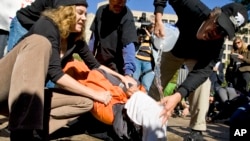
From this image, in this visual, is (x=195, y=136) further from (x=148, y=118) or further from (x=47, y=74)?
(x=47, y=74)

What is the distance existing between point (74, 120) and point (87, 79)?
325mm

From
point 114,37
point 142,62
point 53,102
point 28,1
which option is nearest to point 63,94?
point 53,102

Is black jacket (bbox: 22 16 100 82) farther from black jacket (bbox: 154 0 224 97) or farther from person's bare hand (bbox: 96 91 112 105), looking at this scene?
black jacket (bbox: 154 0 224 97)

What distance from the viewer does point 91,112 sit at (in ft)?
9.64

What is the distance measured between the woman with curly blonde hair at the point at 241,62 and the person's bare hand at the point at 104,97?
4688 millimetres

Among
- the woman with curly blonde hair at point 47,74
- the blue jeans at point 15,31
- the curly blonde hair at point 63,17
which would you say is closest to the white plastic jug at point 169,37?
the woman with curly blonde hair at point 47,74

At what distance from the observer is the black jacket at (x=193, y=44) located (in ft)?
9.66

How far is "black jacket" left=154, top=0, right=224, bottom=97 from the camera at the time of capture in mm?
2945

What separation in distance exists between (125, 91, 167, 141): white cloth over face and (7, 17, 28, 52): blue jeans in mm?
1279

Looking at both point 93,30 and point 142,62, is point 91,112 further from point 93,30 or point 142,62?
point 142,62

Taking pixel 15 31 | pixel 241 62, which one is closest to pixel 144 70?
pixel 15 31

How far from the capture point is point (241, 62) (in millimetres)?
7219

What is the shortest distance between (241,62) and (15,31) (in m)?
4.86

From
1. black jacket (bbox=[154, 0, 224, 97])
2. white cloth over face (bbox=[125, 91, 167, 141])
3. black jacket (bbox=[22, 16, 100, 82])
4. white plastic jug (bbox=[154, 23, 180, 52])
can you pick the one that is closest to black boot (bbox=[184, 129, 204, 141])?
black jacket (bbox=[154, 0, 224, 97])
